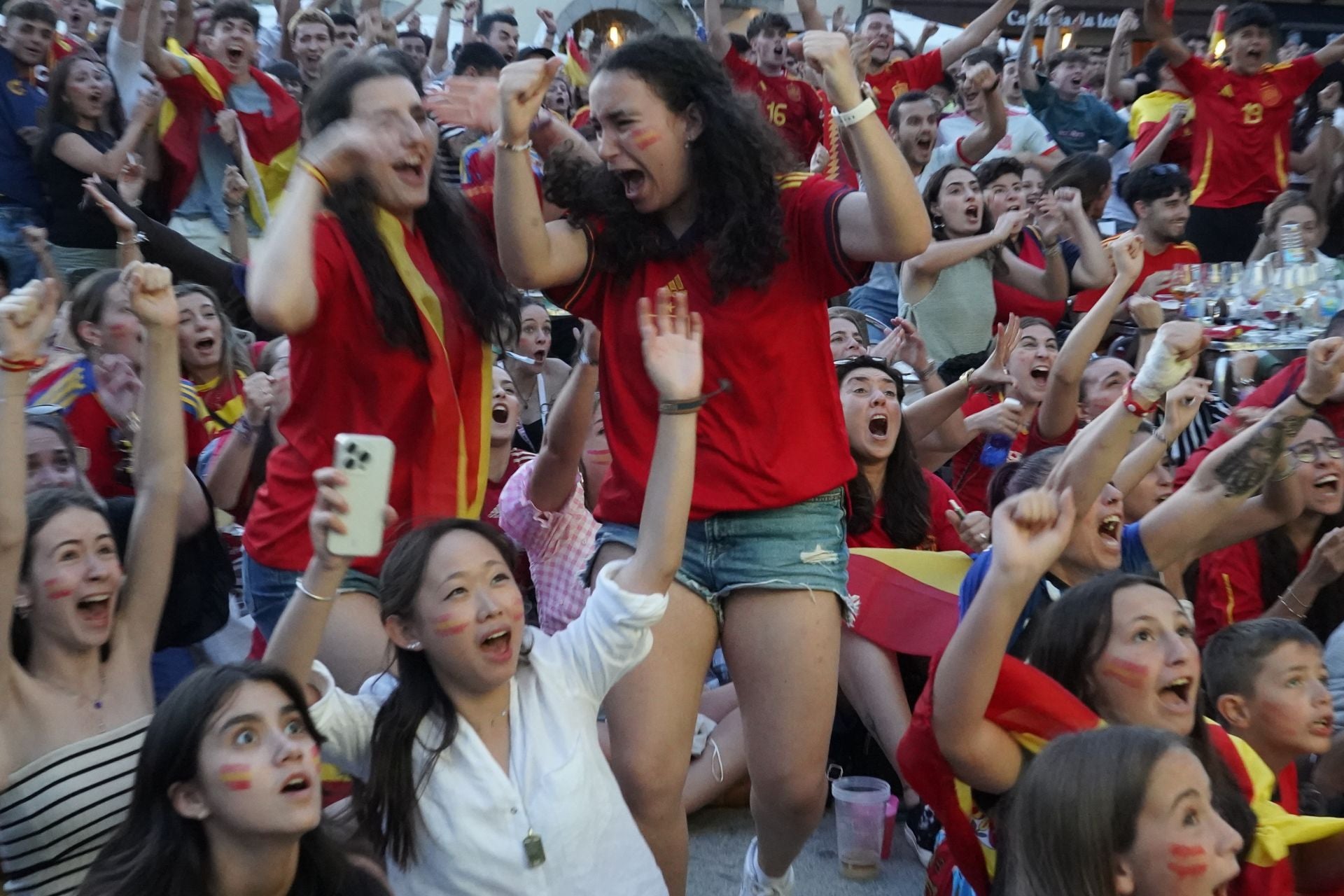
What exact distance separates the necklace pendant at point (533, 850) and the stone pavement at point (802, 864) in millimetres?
1267

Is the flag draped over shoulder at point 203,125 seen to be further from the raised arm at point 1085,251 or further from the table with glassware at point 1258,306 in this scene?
the table with glassware at point 1258,306

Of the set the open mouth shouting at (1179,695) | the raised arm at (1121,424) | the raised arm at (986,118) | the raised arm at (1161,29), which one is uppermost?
the raised arm at (1161,29)

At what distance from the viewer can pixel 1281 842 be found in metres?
2.74

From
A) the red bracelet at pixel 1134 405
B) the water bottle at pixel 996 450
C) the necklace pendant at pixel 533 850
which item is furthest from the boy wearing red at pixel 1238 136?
the necklace pendant at pixel 533 850

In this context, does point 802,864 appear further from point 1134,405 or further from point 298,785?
point 298,785

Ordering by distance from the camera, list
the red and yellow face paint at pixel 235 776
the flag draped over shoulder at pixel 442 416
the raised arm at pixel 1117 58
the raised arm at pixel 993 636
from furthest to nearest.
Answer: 1. the raised arm at pixel 1117 58
2. the flag draped over shoulder at pixel 442 416
3. the raised arm at pixel 993 636
4. the red and yellow face paint at pixel 235 776

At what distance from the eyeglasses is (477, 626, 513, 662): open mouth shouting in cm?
259

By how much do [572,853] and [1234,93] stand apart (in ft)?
25.2

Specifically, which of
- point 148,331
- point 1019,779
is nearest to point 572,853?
point 1019,779

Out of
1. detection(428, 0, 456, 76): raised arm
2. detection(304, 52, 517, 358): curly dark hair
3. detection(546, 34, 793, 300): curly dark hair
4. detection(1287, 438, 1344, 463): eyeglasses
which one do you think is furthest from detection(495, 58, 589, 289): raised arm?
detection(428, 0, 456, 76): raised arm

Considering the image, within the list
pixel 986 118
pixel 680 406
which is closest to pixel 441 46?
pixel 986 118

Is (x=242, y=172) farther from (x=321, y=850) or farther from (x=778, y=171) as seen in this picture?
(x=321, y=850)

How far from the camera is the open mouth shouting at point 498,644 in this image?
2.61 m

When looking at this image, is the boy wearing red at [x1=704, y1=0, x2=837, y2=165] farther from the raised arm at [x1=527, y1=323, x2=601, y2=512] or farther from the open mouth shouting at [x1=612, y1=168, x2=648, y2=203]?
the open mouth shouting at [x1=612, y1=168, x2=648, y2=203]
